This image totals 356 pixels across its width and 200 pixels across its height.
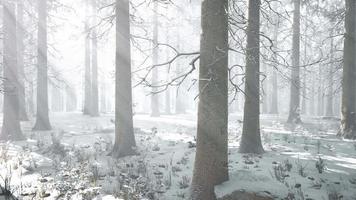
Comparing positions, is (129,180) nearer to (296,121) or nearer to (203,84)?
(203,84)

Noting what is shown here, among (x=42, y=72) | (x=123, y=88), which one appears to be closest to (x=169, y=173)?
(x=123, y=88)

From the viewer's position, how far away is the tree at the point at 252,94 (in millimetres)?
8945

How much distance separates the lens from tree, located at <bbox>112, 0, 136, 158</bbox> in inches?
392

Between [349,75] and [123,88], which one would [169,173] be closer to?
[123,88]

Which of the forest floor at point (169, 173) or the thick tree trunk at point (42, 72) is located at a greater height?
the thick tree trunk at point (42, 72)

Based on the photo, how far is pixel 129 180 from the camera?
6.88m

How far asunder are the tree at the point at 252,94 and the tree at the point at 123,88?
147 inches

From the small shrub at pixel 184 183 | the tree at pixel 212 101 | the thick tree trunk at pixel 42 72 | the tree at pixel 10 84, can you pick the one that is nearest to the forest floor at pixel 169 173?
the small shrub at pixel 184 183

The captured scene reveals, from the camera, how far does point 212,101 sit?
5691 millimetres

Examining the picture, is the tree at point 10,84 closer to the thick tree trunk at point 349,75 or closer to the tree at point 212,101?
the tree at point 212,101

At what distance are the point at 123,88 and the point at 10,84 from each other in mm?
6188

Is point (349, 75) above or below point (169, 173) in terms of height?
above

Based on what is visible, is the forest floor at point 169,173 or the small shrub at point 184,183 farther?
the small shrub at point 184,183

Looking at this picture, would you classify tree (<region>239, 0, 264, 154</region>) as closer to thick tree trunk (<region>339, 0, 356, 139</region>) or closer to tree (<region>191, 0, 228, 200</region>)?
tree (<region>191, 0, 228, 200</region>)
